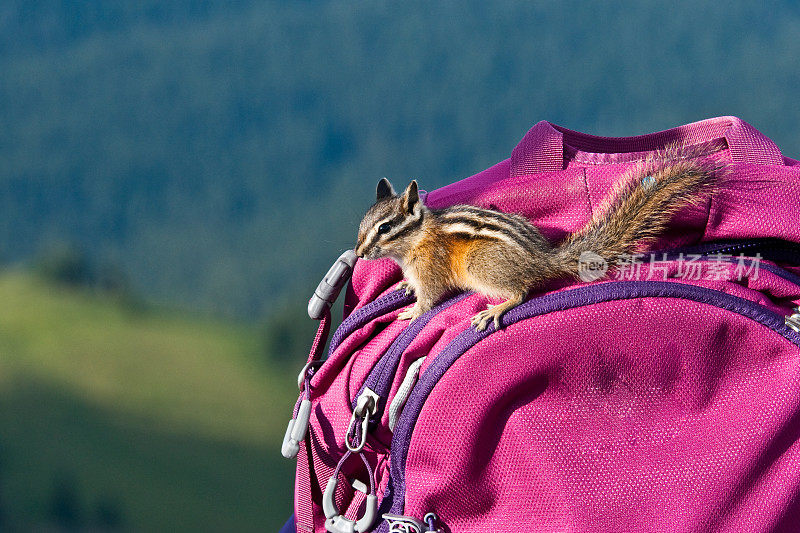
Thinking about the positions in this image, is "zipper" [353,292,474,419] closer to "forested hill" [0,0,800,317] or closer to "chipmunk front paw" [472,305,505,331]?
"chipmunk front paw" [472,305,505,331]

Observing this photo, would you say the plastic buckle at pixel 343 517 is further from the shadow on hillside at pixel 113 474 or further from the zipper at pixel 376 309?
the shadow on hillside at pixel 113 474

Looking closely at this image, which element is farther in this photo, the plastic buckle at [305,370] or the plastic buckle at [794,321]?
the plastic buckle at [305,370]

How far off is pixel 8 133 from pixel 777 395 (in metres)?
1.66

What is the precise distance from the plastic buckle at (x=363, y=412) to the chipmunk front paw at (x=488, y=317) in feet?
0.53

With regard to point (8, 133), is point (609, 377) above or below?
below

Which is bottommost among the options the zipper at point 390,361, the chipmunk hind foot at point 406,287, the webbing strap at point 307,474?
the webbing strap at point 307,474

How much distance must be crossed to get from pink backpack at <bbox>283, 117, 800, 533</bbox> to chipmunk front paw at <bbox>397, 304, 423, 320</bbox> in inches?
1.4

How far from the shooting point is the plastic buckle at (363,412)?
0.84m

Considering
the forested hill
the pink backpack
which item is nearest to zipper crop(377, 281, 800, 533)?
the pink backpack

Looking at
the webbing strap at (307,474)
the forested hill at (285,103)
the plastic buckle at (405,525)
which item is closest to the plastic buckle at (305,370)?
the webbing strap at (307,474)

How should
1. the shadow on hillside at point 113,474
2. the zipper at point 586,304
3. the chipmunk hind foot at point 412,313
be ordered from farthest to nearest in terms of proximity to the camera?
the shadow on hillside at point 113,474 < the chipmunk hind foot at point 412,313 < the zipper at point 586,304

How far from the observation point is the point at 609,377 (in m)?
0.80

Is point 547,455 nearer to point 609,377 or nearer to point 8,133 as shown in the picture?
point 609,377

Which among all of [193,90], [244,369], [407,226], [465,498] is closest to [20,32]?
[193,90]
